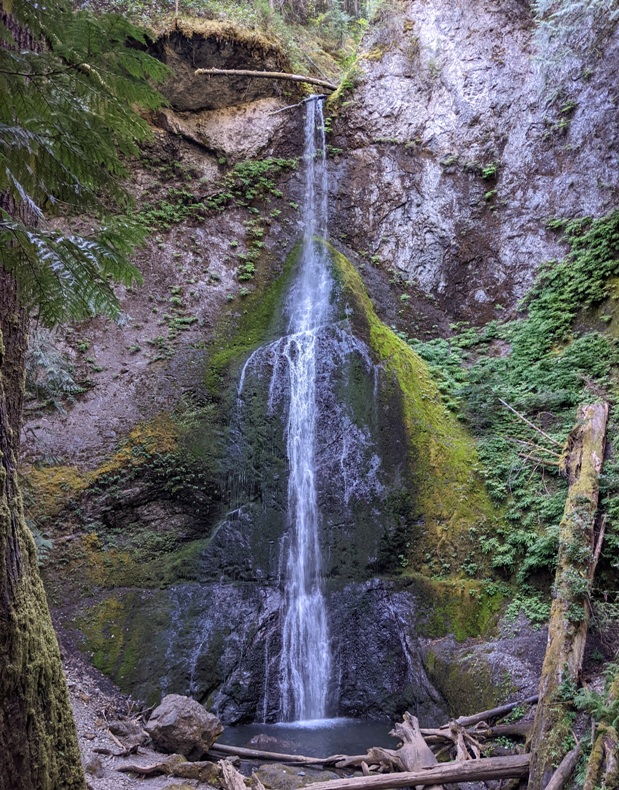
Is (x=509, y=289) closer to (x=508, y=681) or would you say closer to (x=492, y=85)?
(x=492, y=85)

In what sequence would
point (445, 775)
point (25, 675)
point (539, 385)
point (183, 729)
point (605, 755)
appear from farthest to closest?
point (539, 385) < point (183, 729) < point (445, 775) < point (605, 755) < point (25, 675)

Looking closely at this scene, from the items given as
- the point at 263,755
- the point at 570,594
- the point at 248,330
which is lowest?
the point at 263,755

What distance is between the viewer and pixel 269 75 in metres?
15.7

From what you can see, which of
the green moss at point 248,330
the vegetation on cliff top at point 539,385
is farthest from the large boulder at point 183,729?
the green moss at point 248,330

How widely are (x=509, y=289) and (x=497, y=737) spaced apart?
35.2 ft

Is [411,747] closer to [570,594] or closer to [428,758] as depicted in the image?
[428,758]

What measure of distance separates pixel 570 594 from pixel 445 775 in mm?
2206

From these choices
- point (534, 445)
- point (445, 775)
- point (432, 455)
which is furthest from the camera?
point (432, 455)

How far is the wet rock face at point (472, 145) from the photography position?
13.7 meters

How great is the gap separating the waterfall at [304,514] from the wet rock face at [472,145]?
3108 millimetres

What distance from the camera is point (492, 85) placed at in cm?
1539

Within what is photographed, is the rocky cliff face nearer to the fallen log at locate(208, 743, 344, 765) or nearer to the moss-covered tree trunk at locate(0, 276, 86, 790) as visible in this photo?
the fallen log at locate(208, 743, 344, 765)

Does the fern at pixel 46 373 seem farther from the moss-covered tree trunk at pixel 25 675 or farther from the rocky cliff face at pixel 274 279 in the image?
the moss-covered tree trunk at pixel 25 675

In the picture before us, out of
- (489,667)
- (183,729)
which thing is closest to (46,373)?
(183,729)
